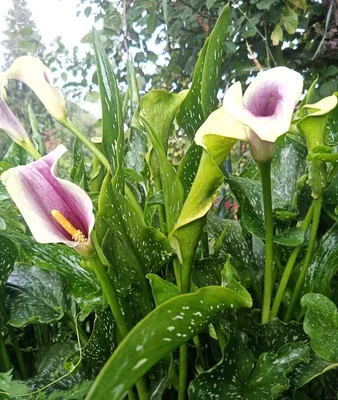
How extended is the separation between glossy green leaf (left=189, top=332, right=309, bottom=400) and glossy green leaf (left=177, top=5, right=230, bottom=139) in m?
0.15

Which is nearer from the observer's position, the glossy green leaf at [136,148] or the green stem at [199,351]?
the green stem at [199,351]

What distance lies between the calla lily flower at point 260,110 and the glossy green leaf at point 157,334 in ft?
0.25

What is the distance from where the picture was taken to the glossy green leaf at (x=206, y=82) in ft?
1.03

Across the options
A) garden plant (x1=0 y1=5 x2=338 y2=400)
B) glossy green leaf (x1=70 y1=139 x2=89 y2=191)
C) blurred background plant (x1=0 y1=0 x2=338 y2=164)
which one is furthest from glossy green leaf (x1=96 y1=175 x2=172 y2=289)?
blurred background plant (x1=0 y1=0 x2=338 y2=164)

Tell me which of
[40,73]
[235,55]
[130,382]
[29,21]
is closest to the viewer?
[130,382]

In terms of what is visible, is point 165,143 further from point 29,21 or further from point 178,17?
point 29,21

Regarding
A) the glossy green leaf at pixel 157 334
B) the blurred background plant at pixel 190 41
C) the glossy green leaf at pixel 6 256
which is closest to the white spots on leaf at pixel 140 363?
the glossy green leaf at pixel 157 334

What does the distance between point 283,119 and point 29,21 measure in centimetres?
490

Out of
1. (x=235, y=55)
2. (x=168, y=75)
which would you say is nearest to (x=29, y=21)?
(x=168, y=75)

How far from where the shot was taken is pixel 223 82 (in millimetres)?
1360

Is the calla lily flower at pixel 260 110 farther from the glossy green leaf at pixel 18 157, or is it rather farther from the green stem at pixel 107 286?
the glossy green leaf at pixel 18 157

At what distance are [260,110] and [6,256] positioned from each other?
228mm

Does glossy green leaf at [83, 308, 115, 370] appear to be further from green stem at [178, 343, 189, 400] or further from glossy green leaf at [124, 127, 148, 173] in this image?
glossy green leaf at [124, 127, 148, 173]

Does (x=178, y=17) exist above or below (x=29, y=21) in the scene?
below
